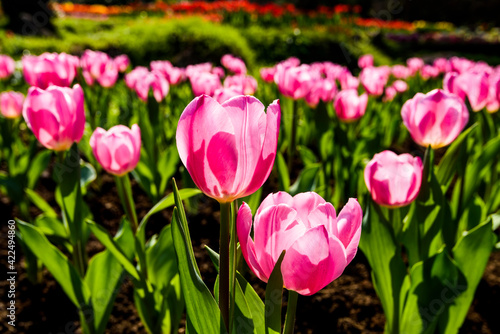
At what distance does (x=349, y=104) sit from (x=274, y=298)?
172 centimetres

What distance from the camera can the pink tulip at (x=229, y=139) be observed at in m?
0.66

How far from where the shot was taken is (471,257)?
4.23 feet

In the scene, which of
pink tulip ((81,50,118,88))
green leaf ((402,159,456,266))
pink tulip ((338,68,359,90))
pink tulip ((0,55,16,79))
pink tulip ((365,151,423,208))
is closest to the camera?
pink tulip ((365,151,423,208))

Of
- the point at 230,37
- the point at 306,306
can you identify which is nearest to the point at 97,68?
the point at 306,306

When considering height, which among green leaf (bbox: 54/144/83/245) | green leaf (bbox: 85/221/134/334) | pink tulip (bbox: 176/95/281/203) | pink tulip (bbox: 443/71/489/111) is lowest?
green leaf (bbox: 85/221/134/334)

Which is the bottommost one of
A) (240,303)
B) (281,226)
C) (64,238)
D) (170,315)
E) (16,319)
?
(16,319)

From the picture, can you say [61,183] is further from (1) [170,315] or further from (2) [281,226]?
(2) [281,226]

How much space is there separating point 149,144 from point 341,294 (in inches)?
48.1

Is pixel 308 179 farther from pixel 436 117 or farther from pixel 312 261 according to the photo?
pixel 312 261

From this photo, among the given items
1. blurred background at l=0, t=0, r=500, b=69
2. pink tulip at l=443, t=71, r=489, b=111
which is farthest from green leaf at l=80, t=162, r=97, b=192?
blurred background at l=0, t=0, r=500, b=69

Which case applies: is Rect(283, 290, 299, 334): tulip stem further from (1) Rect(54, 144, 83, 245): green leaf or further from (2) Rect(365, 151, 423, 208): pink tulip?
(1) Rect(54, 144, 83, 245): green leaf

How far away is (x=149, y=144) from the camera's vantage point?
7.72ft

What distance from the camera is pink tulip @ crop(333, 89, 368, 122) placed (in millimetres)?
2238

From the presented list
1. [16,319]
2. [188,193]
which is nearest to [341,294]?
[188,193]
